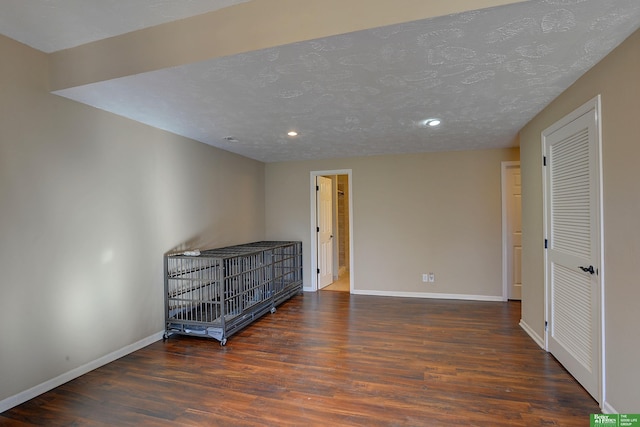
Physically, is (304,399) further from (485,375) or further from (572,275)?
(572,275)

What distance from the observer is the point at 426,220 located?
4852 mm

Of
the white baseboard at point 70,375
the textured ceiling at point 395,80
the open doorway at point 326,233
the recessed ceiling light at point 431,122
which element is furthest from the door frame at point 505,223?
the white baseboard at point 70,375

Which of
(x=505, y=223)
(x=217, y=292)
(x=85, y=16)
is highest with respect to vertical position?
(x=85, y=16)

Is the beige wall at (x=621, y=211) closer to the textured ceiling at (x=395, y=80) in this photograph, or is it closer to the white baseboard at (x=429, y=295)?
the textured ceiling at (x=395, y=80)

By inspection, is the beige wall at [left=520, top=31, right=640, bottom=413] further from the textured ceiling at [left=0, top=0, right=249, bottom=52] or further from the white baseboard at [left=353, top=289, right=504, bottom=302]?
the white baseboard at [left=353, top=289, right=504, bottom=302]

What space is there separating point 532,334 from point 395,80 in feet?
9.72

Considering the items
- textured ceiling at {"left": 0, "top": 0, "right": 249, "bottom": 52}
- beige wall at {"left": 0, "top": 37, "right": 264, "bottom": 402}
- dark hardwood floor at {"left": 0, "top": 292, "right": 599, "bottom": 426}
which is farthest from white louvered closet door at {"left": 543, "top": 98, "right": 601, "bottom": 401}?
beige wall at {"left": 0, "top": 37, "right": 264, "bottom": 402}

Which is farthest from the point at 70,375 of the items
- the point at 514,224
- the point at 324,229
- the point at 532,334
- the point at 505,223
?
the point at 514,224

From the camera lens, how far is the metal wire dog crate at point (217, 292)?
3268 millimetres

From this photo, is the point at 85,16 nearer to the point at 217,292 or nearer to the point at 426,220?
the point at 217,292

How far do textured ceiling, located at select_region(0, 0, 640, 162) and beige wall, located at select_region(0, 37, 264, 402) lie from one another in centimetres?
24

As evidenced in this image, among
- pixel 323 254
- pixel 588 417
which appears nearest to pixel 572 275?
pixel 588 417

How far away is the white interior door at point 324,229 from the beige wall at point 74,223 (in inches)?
91.2

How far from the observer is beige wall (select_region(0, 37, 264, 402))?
2139mm
